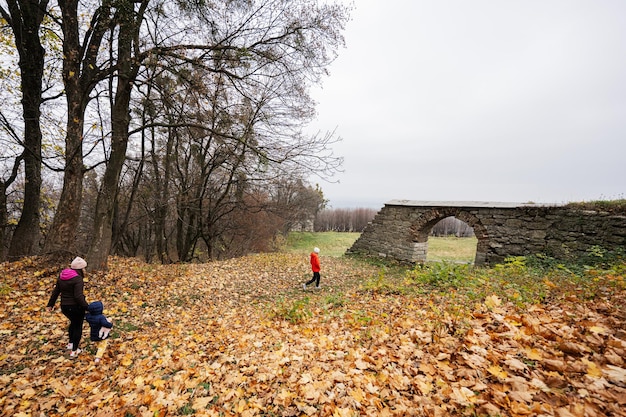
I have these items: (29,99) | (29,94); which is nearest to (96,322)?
(29,99)

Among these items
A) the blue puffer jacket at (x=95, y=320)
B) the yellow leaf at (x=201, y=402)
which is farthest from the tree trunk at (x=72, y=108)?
the yellow leaf at (x=201, y=402)

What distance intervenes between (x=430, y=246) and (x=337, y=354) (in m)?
20.7

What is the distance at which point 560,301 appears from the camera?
13.7 feet

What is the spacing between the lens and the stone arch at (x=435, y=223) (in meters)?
9.98

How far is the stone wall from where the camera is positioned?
25.8 feet

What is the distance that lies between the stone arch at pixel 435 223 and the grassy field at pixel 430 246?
3132 millimetres

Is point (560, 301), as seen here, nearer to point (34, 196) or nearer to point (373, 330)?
point (373, 330)

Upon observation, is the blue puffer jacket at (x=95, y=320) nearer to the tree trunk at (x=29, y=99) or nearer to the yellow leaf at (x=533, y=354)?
the tree trunk at (x=29, y=99)

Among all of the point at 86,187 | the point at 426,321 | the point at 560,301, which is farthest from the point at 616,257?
the point at 86,187

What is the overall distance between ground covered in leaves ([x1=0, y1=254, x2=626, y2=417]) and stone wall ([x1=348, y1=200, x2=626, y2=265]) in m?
3.00

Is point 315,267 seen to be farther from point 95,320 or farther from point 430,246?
point 430,246

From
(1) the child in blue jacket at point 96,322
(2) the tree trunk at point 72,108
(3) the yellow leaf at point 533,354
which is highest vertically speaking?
(2) the tree trunk at point 72,108

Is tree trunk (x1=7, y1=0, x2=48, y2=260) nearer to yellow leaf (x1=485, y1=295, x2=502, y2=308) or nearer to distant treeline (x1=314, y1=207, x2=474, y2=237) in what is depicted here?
yellow leaf (x1=485, y1=295, x2=502, y2=308)

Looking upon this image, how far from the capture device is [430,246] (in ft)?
72.1
